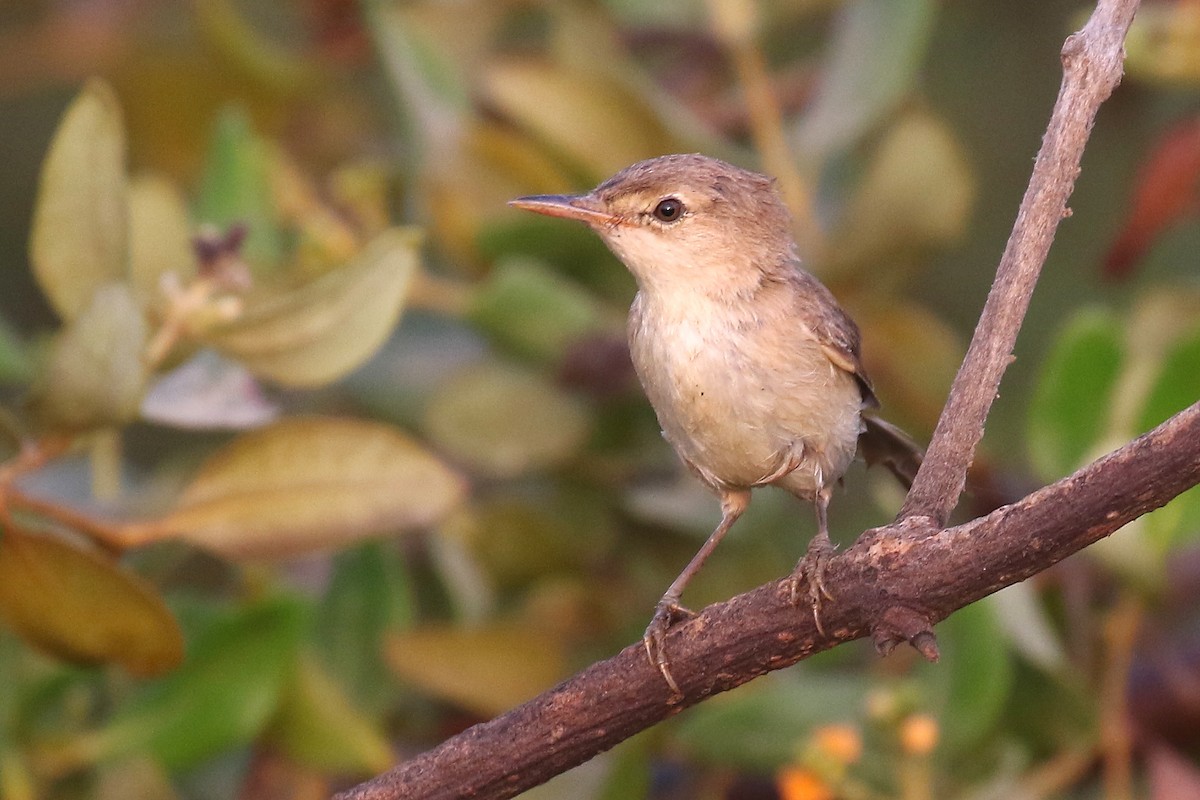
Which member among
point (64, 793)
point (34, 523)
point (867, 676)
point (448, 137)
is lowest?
point (64, 793)

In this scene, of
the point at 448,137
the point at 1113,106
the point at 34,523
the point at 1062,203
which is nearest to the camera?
the point at 1062,203

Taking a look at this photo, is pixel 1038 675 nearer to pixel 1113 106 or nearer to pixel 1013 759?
pixel 1013 759

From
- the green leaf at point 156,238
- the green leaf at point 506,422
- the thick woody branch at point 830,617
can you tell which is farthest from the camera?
the green leaf at point 506,422

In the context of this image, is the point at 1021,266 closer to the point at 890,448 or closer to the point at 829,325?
the point at 829,325

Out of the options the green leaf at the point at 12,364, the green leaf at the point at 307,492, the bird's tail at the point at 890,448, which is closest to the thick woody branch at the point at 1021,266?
the bird's tail at the point at 890,448

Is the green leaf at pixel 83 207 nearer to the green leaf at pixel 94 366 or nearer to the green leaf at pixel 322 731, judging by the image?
the green leaf at pixel 94 366

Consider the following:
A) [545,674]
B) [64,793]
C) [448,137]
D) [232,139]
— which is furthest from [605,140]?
[64,793]
